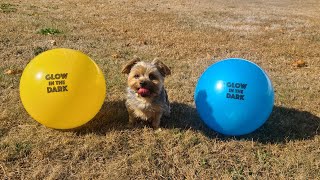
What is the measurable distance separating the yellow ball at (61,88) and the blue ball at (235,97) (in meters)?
1.72

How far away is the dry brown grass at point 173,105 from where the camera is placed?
5910 millimetres

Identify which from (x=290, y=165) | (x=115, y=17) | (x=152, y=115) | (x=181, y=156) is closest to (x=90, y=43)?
(x=115, y=17)

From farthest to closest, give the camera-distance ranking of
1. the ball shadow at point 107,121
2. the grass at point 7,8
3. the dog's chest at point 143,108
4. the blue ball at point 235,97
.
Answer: the grass at point 7,8 → the ball shadow at point 107,121 → the dog's chest at point 143,108 → the blue ball at point 235,97

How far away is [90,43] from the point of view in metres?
12.1

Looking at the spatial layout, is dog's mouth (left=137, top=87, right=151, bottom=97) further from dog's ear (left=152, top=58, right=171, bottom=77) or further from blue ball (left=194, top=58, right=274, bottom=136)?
blue ball (left=194, top=58, right=274, bottom=136)

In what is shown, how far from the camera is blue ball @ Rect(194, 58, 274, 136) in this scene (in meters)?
6.15

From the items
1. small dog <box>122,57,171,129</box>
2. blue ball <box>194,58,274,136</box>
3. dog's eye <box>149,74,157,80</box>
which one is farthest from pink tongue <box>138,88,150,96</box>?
blue ball <box>194,58,274,136</box>

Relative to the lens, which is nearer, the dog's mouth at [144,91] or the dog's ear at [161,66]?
the dog's mouth at [144,91]

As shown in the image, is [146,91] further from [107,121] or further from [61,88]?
[61,88]

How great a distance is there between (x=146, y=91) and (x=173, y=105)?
6.02 ft

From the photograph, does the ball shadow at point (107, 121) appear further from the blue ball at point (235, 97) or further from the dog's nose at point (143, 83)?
the blue ball at point (235, 97)

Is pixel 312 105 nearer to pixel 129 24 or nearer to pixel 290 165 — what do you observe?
pixel 290 165

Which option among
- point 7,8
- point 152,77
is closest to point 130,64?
point 152,77

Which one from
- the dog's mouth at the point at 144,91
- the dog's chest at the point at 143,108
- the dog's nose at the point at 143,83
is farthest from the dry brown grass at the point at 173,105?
the dog's nose at the point at 143,83
